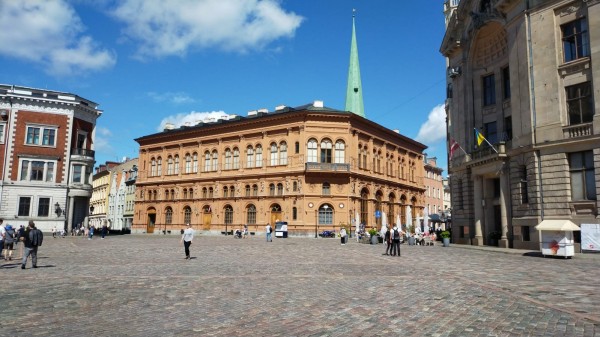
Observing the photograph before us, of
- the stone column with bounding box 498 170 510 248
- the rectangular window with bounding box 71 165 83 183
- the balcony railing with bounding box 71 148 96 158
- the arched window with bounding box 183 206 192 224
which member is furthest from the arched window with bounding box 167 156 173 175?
the stone column with bounding box 498 170 510 248

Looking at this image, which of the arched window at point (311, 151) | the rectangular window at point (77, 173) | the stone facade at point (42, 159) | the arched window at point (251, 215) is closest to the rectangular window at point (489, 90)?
the arched window at point (311, 151)

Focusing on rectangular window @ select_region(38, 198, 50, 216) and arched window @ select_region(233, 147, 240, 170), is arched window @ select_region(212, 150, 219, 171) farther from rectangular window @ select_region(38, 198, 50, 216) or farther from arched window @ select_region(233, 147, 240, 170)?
rectangular window @ select_region(38, 198, 50, 216)

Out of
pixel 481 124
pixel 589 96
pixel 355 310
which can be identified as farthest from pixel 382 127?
pixel 355 310

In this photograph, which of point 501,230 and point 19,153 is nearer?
point 501,230

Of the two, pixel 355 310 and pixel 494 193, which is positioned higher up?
pixel 494 193

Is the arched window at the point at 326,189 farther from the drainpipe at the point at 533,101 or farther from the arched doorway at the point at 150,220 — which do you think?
the arched doorway at the point at 150,220

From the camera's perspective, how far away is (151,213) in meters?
73.2

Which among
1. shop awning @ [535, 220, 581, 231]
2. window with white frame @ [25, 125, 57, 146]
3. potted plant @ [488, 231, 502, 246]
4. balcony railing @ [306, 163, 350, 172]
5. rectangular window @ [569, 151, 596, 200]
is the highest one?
window with white frame @ [25, 125, 57, 146]

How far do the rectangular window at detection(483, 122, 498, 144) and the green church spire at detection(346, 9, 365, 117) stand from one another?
1535 inches

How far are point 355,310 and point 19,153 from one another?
5547 centimetres

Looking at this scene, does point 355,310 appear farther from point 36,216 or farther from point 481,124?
point 36,216

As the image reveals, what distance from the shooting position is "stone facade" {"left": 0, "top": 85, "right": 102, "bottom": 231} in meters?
52.3

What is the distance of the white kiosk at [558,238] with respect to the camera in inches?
923

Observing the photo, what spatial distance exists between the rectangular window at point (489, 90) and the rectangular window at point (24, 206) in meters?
50.8
